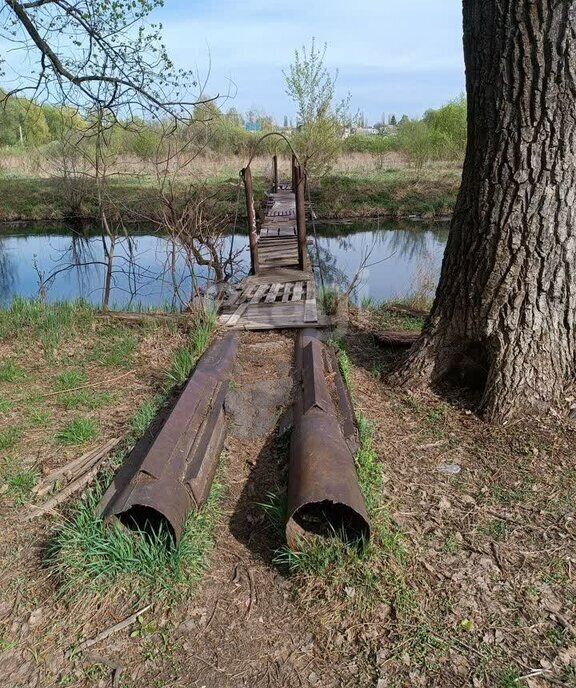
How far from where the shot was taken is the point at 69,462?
312 centimetres

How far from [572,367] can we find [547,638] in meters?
1.82

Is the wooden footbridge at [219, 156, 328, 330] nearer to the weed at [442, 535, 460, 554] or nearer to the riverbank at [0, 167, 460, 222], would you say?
the weed at [442, 535, 460, 554]

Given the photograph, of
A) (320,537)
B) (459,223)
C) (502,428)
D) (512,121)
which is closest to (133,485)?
(320,537)

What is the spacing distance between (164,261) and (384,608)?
1039 cm

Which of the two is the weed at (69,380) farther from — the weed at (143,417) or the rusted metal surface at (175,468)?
the rusted metal surface at (175,468)

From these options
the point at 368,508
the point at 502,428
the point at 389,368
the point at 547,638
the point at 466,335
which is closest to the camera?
the point at 547,638

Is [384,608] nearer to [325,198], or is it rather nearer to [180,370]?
[180,370]

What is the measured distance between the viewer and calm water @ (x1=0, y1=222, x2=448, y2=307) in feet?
32.9

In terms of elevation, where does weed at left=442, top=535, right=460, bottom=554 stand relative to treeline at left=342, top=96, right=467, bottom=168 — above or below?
below

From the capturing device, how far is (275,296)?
22.3 feet

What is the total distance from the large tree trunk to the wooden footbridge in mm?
2316

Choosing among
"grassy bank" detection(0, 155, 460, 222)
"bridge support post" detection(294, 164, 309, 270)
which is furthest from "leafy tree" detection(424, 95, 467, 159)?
"bridge support post" detection(294, 164, 309, 270)

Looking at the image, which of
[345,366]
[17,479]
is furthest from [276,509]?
[345,366]

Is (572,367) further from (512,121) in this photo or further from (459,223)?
(512,121)
